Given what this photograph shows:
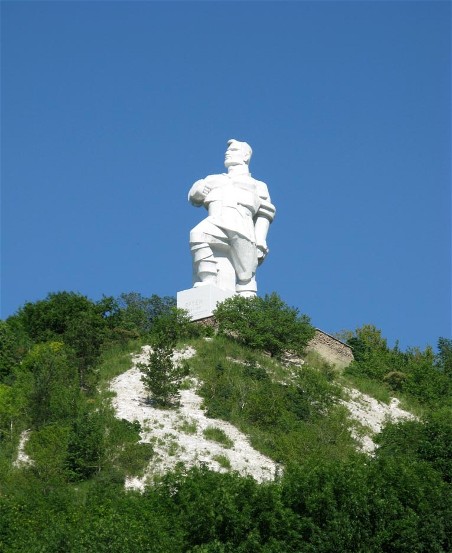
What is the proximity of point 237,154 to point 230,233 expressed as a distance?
2400 millimetres

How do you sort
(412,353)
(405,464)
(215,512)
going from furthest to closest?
(412,353)
(405,464)
(215,512)

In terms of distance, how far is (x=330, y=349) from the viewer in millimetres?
35969

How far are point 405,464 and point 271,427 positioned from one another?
408 centimetres

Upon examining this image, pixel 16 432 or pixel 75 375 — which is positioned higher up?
pixel 75 375

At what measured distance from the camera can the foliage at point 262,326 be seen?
110ft

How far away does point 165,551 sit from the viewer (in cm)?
Answer: 2222

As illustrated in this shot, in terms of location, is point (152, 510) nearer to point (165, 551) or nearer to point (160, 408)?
point (165, 551)

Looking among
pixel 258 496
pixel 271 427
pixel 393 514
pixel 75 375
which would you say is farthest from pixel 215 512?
pixel 75 375

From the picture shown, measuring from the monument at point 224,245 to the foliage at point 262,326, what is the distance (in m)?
0.64

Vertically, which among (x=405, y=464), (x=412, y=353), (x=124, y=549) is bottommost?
(x=124, y=549)

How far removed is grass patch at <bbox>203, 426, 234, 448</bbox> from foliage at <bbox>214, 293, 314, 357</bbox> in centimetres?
505

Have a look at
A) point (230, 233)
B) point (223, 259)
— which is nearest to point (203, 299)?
point (223, 259)

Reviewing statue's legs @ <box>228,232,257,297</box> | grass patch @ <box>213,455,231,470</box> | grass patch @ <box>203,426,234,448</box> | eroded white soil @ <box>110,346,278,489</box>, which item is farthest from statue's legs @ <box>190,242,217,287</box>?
grass patch @ <box>213,455,231,470</box>

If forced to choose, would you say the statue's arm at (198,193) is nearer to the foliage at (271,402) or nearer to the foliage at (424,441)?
the foliage at (271,402)
